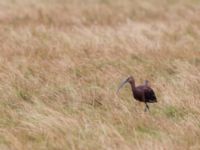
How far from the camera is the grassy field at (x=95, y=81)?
5535 millimetres

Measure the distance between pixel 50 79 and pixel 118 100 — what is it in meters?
1.29

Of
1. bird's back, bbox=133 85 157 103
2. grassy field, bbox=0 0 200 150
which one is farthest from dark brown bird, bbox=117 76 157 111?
grassy field, bbox=0 0 200 150

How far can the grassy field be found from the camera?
5.54m

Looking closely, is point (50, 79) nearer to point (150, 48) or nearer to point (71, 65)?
point (71, 65)

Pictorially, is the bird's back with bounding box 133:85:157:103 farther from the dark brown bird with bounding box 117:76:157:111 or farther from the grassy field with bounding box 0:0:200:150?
the grassy field with bounding box 0:0:200:150

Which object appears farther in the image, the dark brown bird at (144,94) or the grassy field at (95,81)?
the dark brown bird at (144,94)

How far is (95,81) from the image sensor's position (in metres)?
7.62

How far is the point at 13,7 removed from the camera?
49.8 feet

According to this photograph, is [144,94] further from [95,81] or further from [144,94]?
[95,81]

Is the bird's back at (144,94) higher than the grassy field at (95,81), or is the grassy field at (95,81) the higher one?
the bird's back at (144,94)

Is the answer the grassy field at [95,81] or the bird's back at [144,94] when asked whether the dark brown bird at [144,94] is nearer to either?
the bird's back at [144,94]

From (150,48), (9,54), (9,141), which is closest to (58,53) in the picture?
(9,54)

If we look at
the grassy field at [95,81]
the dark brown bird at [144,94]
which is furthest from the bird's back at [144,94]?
the grassy field at [95,81]

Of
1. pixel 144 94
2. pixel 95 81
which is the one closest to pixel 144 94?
pixel 144 94
